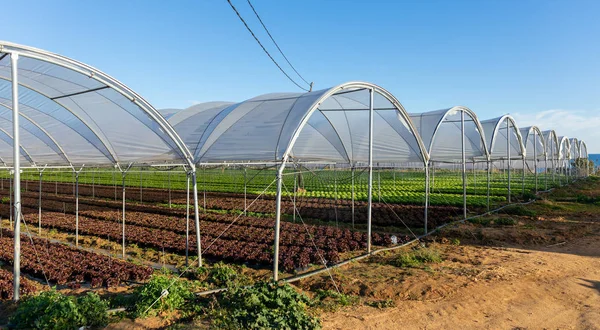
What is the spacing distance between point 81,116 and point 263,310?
7.65m

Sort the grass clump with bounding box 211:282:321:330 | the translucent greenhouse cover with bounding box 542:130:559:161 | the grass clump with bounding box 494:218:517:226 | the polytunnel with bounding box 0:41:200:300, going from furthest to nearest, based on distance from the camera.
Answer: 1. the translucent greenhouse cover with bounding box 542:130:559:161
2. the grass clump with bounding box 494:218:517:226
3. the polytunnel with bounding box 0:41:200:300
4. the grass clump with bounding box 211:282:321:330

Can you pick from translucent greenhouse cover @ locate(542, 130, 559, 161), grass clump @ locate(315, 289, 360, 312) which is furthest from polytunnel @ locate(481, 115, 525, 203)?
grass clump @ locate(315, 289, 360, 312)

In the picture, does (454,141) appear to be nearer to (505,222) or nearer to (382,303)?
(505,222)

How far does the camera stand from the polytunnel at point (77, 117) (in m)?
7.30

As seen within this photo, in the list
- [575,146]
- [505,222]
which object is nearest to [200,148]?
[505,222]

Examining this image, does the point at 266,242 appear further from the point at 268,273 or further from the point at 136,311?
the point at 136,311

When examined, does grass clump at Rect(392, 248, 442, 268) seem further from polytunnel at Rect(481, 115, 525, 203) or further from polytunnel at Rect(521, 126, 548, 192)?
polytunnel at Rect(521, 126, 548, 192)

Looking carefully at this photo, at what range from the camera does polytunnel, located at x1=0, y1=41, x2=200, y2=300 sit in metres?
7.30

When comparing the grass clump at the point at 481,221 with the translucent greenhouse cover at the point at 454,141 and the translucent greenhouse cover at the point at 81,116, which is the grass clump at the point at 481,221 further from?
the translucent greenhouse cover at the point at 81,116

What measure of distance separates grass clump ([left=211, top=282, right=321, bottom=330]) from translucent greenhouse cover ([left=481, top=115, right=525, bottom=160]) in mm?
17311

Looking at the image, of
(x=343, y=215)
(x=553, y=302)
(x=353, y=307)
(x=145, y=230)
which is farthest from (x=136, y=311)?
(x=343, y=215)

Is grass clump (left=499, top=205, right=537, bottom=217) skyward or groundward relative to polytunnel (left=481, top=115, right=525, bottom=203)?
groundward

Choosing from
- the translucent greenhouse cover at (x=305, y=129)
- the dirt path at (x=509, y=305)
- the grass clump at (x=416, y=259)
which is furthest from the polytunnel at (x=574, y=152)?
the grass clump at (x=416, y=259)

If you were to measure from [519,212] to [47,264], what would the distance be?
19.5 metres
